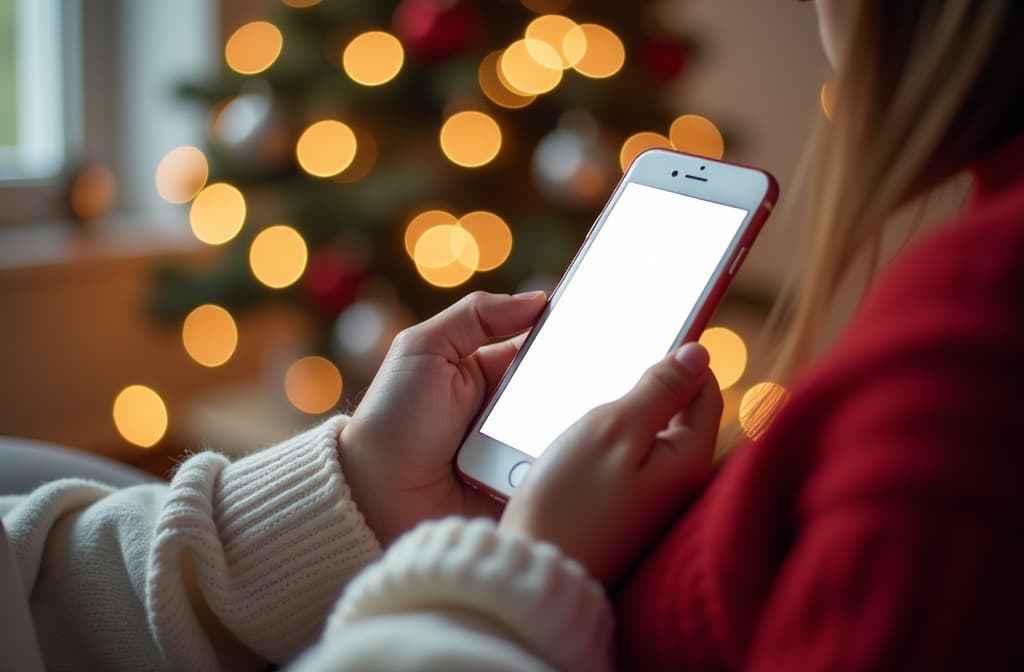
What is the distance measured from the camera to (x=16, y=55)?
180cm

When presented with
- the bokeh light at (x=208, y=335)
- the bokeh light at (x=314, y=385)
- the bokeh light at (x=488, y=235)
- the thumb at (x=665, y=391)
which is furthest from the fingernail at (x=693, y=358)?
the bokeh light at (x=208, y=335)

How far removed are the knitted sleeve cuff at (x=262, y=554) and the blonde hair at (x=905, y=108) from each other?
0.31m

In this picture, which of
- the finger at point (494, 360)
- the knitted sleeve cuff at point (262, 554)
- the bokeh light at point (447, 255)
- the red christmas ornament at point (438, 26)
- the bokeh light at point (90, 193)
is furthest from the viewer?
the bokeh light at point (90, 193)

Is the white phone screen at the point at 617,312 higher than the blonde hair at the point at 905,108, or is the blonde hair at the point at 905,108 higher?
the blonde hair at the point at 905,108

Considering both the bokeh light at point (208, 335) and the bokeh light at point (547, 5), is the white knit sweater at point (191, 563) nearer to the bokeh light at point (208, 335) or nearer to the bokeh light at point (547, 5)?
the bokeh light at point (547, 5)

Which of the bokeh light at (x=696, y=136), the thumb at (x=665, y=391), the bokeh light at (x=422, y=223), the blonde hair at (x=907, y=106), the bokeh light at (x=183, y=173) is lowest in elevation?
the bokeh light at (x=183, y=173)

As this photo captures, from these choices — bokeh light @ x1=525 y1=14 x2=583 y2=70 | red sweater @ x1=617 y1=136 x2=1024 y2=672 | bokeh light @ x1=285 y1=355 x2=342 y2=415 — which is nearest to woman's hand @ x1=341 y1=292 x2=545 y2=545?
red sweater @ x1=617 y1=136 x2=1024 y2=672

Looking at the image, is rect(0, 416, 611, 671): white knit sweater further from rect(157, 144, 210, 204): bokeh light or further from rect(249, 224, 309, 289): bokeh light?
rect(157, 144, 210, 204): bokeh light

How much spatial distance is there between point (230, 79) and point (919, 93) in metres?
1.33

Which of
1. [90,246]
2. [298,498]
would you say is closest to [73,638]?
[298,498]

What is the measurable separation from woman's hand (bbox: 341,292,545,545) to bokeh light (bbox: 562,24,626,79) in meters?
0.86

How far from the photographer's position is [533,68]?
1.38 meters

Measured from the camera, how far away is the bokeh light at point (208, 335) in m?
1.77

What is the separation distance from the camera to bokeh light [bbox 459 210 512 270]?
1.41 m
